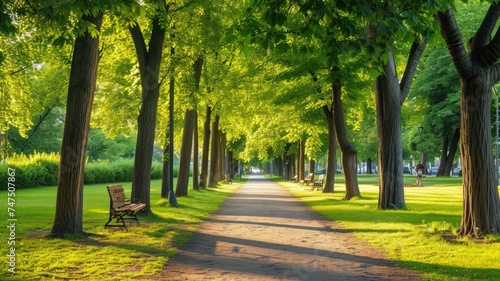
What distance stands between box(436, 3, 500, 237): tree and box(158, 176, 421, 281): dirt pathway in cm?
247

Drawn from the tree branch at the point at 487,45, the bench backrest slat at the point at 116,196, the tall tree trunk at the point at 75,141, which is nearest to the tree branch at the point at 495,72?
the tree branch at the point at 487,45

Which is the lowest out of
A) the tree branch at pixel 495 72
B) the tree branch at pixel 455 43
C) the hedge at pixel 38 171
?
the hedge at pixel 38 171

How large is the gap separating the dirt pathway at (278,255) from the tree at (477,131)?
2470 millimetres

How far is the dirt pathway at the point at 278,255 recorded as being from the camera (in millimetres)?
7762

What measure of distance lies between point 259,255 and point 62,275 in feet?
11.4

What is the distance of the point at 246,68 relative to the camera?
2555 centimetres

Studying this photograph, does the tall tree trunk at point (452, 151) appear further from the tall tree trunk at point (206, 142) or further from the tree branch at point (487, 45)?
the tree branch at point (487, 45)

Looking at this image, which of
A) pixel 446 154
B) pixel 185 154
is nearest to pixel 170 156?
pixel 185 154

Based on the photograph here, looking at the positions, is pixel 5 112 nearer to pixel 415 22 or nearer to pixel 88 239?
pixel 88 239

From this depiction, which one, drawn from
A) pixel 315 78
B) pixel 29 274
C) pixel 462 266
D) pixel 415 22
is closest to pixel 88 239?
pixel 29 274

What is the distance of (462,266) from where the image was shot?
8.29 m

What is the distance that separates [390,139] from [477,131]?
6674mm

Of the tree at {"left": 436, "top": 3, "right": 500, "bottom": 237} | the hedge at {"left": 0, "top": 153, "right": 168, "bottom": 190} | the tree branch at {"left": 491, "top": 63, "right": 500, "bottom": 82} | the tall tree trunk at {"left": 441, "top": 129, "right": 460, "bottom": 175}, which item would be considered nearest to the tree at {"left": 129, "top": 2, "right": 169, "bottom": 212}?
the tree at {"left": 436, "top": 3, "right": 500, "bottom": 237}

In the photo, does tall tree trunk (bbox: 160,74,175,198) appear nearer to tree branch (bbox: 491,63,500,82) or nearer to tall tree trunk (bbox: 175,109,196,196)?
tall tree trunk (bbox: 175,109,196,196)
